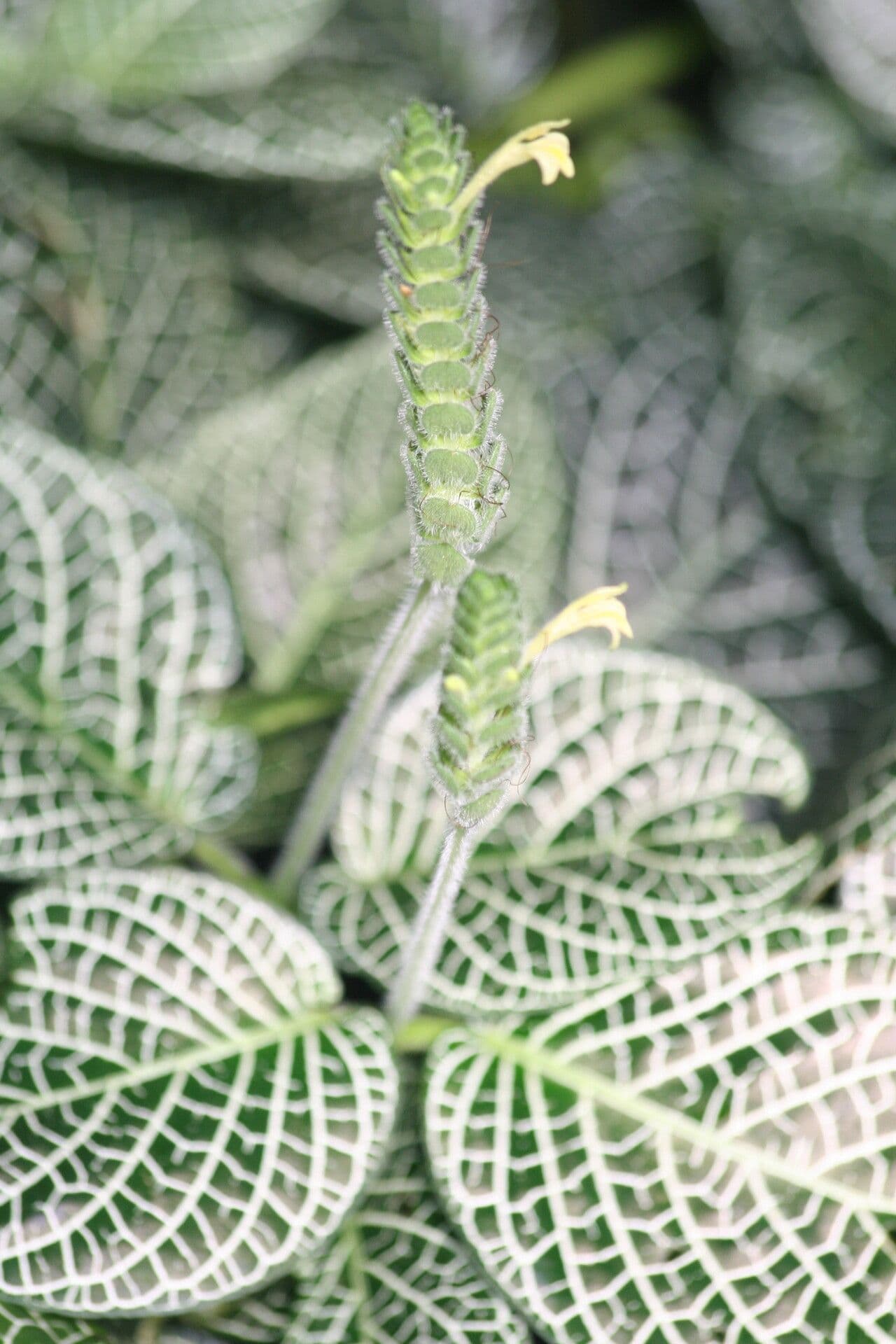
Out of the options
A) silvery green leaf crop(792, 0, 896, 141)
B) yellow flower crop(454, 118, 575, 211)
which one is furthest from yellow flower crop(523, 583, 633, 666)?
silvery green leaf crop(792, 0, 896, 141)

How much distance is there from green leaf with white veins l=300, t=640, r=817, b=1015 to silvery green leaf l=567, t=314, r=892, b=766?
227 millimetres

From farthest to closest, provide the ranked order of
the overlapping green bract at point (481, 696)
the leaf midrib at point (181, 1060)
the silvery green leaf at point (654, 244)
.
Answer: the silvery green leaf at point (654, 244) → the leaf midrib at point (181, 1060) → the overlapping green bract at point (481, 696)

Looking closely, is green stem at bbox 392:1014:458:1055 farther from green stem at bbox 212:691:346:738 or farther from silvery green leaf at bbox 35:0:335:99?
silvery green leaf at bbox 35:0:335:99

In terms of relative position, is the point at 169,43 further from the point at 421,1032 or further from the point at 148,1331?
the point at 148,1331

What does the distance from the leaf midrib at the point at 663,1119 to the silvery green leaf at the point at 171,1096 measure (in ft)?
0.32

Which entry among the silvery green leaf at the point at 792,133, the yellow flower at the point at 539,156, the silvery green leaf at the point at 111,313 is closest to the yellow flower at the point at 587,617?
the yellow flower at the point at 539,156

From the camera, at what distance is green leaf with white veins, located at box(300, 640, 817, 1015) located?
0.84 metres

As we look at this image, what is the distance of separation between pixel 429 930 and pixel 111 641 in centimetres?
38

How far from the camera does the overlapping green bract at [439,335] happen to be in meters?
0.54

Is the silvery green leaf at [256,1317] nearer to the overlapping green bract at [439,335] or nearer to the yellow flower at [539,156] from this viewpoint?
the overlapping green bract at [439,335]

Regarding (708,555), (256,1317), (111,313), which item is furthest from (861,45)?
(256,1317)

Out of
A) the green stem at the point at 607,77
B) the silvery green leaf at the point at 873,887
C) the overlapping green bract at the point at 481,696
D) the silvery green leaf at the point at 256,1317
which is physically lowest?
the silvery green leaf at the point at 256,1317

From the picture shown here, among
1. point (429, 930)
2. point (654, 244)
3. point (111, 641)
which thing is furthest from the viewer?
point (654, 244)

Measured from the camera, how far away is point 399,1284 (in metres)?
0.78
